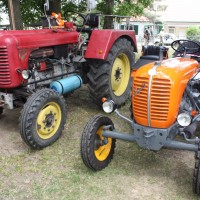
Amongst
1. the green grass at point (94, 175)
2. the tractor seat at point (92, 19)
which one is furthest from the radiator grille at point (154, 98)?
the tractor seat at point (92, 19)

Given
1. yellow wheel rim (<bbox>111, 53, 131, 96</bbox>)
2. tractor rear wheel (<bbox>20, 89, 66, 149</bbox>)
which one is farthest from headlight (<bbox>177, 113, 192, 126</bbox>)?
yellow wheel rim (<bbox>111, 53, 131, 96</bbox>)

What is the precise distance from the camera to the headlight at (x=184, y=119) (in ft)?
8.89

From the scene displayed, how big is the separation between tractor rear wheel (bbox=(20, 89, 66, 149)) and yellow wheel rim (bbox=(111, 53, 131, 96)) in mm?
1384

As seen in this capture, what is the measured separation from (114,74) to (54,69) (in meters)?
1.04

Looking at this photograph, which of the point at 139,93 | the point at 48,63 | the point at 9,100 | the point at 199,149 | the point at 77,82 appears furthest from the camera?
the point at 77,82

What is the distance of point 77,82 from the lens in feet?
15.5

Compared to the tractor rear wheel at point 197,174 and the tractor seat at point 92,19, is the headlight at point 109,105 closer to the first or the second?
the tractor rear wheel at point 197,174

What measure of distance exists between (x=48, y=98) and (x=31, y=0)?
6336 mm

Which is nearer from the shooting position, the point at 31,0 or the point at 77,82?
the point at 77,82

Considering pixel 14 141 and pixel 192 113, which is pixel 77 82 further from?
pixel 192 113

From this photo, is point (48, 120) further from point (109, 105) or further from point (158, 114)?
point (158, 114)

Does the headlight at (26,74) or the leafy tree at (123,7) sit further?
the leafy tree at (123,7)

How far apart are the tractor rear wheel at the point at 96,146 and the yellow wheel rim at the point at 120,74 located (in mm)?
1877

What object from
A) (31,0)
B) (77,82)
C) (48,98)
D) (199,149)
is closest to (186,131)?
(199,149)
